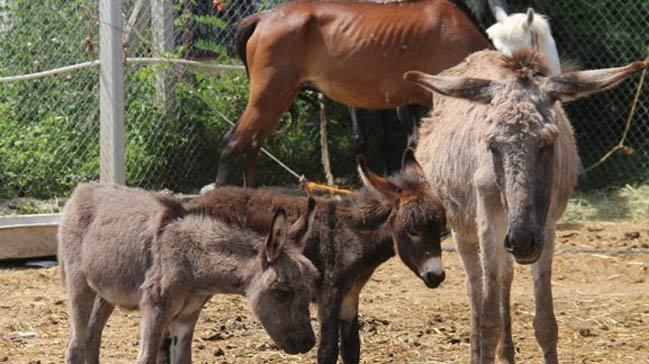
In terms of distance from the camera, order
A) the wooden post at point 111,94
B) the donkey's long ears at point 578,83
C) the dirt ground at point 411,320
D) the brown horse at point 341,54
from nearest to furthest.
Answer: the donkey's long ears at point 578,83
the dirt ground at point 411,320
the brown horse at point 341,54
the wooden post at point 111,94

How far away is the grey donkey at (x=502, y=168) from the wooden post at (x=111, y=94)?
443 cm

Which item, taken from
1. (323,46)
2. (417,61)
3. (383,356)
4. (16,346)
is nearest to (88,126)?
(323,46)

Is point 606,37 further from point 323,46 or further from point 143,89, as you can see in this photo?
point 143,89

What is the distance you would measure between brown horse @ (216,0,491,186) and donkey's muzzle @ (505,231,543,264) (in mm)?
5205

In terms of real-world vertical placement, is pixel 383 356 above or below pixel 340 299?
below

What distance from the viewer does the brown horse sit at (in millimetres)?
10508

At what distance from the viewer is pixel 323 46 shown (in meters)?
10.8

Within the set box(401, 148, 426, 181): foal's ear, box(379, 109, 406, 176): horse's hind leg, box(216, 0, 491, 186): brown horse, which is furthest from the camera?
box(379, 109, 406, 176): horse's hind leg

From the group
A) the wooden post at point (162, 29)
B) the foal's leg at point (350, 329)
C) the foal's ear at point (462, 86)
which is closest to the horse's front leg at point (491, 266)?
the foal's ear at point (462, 86)

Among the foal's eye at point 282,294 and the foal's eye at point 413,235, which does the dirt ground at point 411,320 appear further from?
the foal's eye at point 282,294

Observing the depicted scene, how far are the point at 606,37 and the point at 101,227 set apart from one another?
887cm

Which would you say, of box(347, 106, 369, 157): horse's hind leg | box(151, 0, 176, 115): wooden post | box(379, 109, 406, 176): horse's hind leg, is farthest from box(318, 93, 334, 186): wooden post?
box(151, 0, 176, 115): wooden post

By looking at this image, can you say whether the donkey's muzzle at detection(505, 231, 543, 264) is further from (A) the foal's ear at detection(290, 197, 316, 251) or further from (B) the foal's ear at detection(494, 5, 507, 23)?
(B) the foal's ear at detection(494, 5, 507, 23)

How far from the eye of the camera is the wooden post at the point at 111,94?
428 inches
